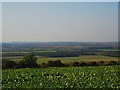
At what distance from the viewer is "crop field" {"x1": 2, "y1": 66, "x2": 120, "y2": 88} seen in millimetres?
13195

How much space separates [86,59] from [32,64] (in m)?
3.23

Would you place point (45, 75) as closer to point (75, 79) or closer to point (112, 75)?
point (75, 79)

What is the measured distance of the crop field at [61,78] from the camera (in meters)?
13.2

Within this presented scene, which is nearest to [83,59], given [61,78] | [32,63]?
[32,63]

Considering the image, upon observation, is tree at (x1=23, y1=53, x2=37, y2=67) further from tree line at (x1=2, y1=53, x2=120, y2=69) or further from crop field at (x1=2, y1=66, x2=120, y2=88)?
crop field at (x1=2, y1=66, x2=120, y2=88)

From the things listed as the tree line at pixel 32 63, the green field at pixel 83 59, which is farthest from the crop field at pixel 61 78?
the tree line at pixel 32 63

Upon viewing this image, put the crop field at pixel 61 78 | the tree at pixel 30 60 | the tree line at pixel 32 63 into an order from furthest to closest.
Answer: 1. the tree at pixel 30 60
2. the tree line at pixel 32 63
3. the crop field at pixel 61 78

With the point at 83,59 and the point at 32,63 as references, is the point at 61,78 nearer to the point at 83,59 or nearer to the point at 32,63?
the point at 32,63

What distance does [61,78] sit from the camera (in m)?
15.5

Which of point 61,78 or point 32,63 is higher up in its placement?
point 32,63

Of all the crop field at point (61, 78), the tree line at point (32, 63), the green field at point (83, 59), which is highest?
the green field at point (83, 59)

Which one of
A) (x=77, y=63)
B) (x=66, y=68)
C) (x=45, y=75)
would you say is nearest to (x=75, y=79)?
(x=45, y=75)

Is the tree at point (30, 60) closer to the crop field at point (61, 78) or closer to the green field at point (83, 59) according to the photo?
the green field at point (83, 59)

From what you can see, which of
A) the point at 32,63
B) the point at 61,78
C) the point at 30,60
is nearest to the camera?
the point at 61,78
